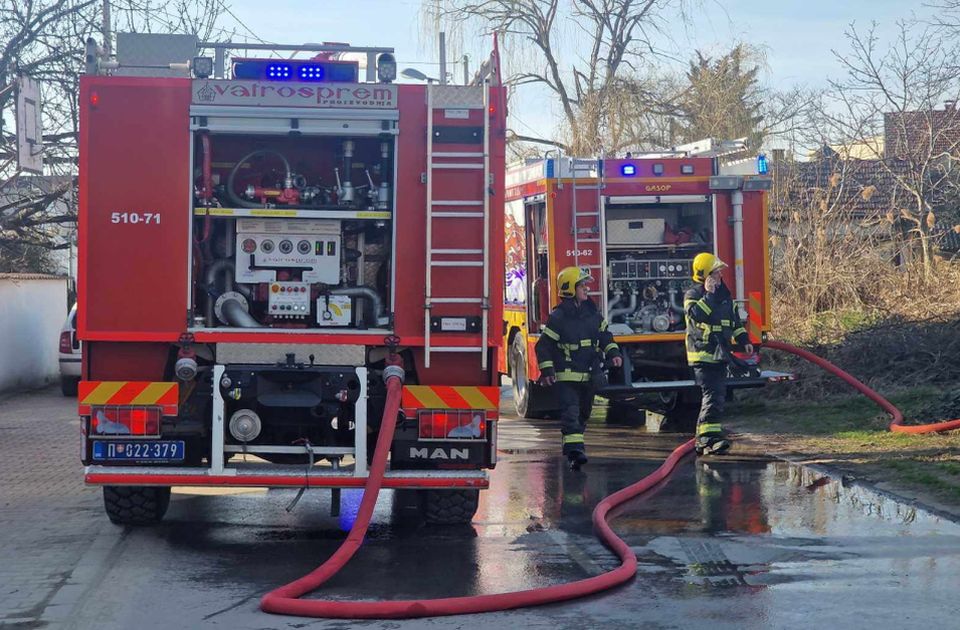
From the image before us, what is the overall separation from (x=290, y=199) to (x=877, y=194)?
15.8 metres

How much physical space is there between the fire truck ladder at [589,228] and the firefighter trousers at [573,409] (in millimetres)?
1936

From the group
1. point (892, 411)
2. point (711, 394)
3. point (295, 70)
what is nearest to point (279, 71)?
point (295, 70)

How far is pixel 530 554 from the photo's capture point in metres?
7.15

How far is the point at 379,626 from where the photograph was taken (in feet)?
18.6

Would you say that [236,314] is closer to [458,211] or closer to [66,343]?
[458,211]

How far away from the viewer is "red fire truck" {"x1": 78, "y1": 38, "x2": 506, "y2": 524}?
24.7ft

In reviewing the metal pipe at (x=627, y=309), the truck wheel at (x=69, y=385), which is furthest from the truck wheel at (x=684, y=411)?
the truck wheel at (x=69, y=385)

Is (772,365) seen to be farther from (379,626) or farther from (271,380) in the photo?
(379,626)

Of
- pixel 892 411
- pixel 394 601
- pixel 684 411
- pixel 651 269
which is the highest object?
pixel 651 269

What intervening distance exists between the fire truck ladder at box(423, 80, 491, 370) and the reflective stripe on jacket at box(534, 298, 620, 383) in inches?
123

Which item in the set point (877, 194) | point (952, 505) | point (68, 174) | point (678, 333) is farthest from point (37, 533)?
point (877, 194)

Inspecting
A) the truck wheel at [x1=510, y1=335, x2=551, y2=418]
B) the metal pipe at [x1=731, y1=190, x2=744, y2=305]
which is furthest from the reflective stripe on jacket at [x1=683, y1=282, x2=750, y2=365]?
the truck wheel at [x1=510, y1=335, x2=551, y2=418]

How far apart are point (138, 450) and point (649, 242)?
6.97m

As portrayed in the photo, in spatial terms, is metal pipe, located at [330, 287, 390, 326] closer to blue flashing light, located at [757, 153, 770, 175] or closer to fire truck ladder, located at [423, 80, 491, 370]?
fire truck ladder, located at [423, 80, 491, 370]
